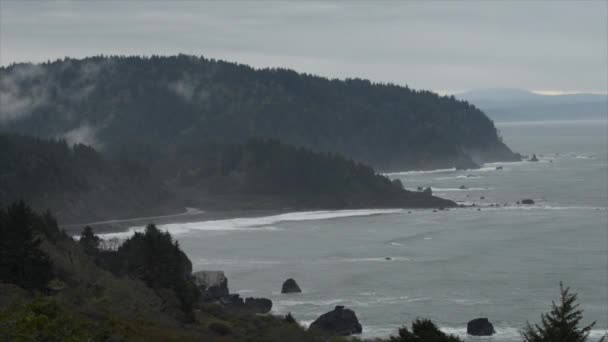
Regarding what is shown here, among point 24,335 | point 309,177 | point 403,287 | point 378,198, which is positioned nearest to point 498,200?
point 378,198

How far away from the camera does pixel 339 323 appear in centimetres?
6119

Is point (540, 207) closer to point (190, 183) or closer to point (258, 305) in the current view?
point (190, 183)

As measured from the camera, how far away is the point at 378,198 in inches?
6570

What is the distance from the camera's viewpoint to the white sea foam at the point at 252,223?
5074 inches

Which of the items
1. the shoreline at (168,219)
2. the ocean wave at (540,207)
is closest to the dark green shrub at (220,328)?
the shoreline at (168,219)

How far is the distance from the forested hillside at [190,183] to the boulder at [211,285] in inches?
2773

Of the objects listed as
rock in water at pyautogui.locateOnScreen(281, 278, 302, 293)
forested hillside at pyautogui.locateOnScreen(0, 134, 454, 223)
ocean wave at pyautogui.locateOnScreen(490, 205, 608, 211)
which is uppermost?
forested hillside at pyautogui.locateOnScreen(0, 134, 454, 223)

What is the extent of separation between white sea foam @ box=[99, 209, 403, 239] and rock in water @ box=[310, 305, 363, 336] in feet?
188

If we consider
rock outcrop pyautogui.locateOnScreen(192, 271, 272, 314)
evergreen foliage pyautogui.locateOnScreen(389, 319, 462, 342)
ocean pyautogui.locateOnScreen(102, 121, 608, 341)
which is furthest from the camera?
ocean pyautogui.locateOnScreen(102, 121, 608, 341)

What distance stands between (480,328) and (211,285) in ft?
68.4

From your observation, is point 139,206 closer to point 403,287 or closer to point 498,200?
point 498,200

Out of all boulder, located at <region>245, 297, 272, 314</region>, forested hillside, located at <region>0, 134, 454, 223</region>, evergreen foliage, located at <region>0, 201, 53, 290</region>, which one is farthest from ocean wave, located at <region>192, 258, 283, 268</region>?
forested hillside, located at <region>0, 134, 454, 223</region>

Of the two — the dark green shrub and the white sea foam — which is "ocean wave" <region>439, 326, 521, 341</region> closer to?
the dark green shrub

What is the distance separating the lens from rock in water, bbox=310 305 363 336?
199ft
